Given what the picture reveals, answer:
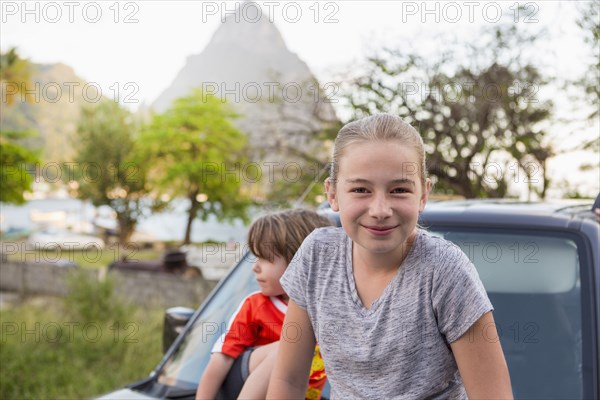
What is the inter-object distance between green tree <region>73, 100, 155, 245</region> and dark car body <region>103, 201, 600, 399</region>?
4720 centimetres

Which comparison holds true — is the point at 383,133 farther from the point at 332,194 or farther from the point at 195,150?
the point at 195,150

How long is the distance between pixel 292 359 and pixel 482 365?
1.57 ft

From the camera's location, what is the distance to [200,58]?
136 meters

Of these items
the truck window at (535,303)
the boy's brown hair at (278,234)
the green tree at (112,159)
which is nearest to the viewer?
the boy's brown hair at (278,234)

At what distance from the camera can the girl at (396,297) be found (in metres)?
1.45

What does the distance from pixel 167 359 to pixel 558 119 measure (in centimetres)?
883

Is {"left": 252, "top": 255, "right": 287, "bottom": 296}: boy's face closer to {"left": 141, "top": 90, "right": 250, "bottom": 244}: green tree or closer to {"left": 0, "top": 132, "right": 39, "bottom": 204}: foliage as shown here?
{"left": 0, "top": 132, "right": 39, "bottom": 204}: foliage

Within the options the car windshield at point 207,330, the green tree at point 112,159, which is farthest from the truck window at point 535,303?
the green tree at point 112,159

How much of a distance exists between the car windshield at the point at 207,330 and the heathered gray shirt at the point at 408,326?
1162 millimetres

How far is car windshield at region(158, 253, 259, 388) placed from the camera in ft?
8.73

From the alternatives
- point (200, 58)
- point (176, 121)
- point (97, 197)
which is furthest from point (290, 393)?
point (200, 58)

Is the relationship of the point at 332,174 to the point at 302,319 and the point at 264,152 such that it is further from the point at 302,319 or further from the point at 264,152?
the point at 264,152

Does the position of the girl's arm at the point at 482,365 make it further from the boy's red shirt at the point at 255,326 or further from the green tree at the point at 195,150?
the green tree at the point at 195,150

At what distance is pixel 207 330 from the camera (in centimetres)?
281
